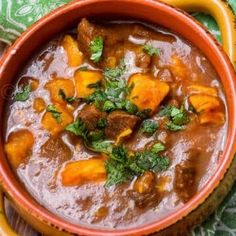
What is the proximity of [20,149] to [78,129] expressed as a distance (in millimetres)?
205

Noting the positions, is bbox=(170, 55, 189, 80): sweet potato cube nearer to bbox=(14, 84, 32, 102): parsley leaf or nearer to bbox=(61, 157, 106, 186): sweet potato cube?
bbox=(61, 157, 106, 186): sweet potato cube

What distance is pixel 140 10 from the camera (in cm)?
234

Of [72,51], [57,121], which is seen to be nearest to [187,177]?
[57,121]

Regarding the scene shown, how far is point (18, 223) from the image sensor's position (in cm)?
235

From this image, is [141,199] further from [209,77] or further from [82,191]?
[209,77]

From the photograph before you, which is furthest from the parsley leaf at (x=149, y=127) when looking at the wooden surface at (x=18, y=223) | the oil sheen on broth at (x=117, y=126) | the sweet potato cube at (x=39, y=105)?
the wooden surface at (x=18, y=223)

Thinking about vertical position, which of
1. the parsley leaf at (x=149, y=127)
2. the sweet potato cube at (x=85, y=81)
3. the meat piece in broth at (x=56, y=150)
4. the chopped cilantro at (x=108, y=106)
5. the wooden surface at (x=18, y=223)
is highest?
the sweet potato cube at (x=85, y=81)

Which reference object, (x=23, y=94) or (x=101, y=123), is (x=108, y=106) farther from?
(x=23, y=94)

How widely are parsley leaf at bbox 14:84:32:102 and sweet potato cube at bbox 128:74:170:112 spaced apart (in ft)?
1.14

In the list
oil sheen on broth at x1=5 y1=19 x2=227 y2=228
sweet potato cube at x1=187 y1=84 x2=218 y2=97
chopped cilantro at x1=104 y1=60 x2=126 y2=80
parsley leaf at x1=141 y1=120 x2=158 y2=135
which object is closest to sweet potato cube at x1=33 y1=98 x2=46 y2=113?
oil sheen on broth at x1=5 y1=19 x2=227 y2=228

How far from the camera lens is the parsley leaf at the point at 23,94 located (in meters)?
2.30

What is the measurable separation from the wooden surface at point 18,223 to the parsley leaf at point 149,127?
0.53 meters

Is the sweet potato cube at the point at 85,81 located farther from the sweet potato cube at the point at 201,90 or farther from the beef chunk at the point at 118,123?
the sweet potato cube at the point at 201,90

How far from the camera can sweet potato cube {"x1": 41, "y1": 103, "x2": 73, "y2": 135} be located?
221cm
